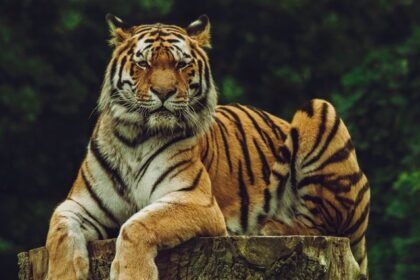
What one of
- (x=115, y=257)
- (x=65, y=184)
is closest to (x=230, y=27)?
(x=65, y=184)

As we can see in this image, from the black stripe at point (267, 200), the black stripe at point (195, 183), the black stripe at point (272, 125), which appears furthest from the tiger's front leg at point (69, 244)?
the black stripe at point (272, 125)

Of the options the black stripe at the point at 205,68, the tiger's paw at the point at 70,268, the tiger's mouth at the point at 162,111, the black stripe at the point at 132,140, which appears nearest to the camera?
the tiger's paw at the point at 70,268

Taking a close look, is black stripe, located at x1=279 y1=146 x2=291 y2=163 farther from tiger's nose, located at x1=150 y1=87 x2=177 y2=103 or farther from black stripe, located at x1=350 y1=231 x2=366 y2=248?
tiger's nose, located at x1=150 y1=87 x2=177 y2=103

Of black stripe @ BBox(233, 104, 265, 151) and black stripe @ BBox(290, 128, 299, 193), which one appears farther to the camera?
black stripe @ BBox(233, 104, 265, 151)

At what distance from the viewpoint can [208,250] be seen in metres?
6.60

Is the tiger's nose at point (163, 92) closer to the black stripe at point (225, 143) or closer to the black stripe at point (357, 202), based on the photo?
the black stripe at point (225, 143)

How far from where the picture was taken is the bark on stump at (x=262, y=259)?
21.3 ft

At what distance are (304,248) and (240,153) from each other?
5.75 feet

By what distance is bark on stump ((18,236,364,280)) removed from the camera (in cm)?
648

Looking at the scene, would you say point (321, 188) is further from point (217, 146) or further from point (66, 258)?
point (66, 258)

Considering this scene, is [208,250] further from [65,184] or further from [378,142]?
[65,184]

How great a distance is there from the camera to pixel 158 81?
710cm

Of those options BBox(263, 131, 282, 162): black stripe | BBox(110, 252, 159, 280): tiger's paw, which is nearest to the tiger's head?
BBox(263, 131, 282, 162): black stripe

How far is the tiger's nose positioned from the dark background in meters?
9.52
